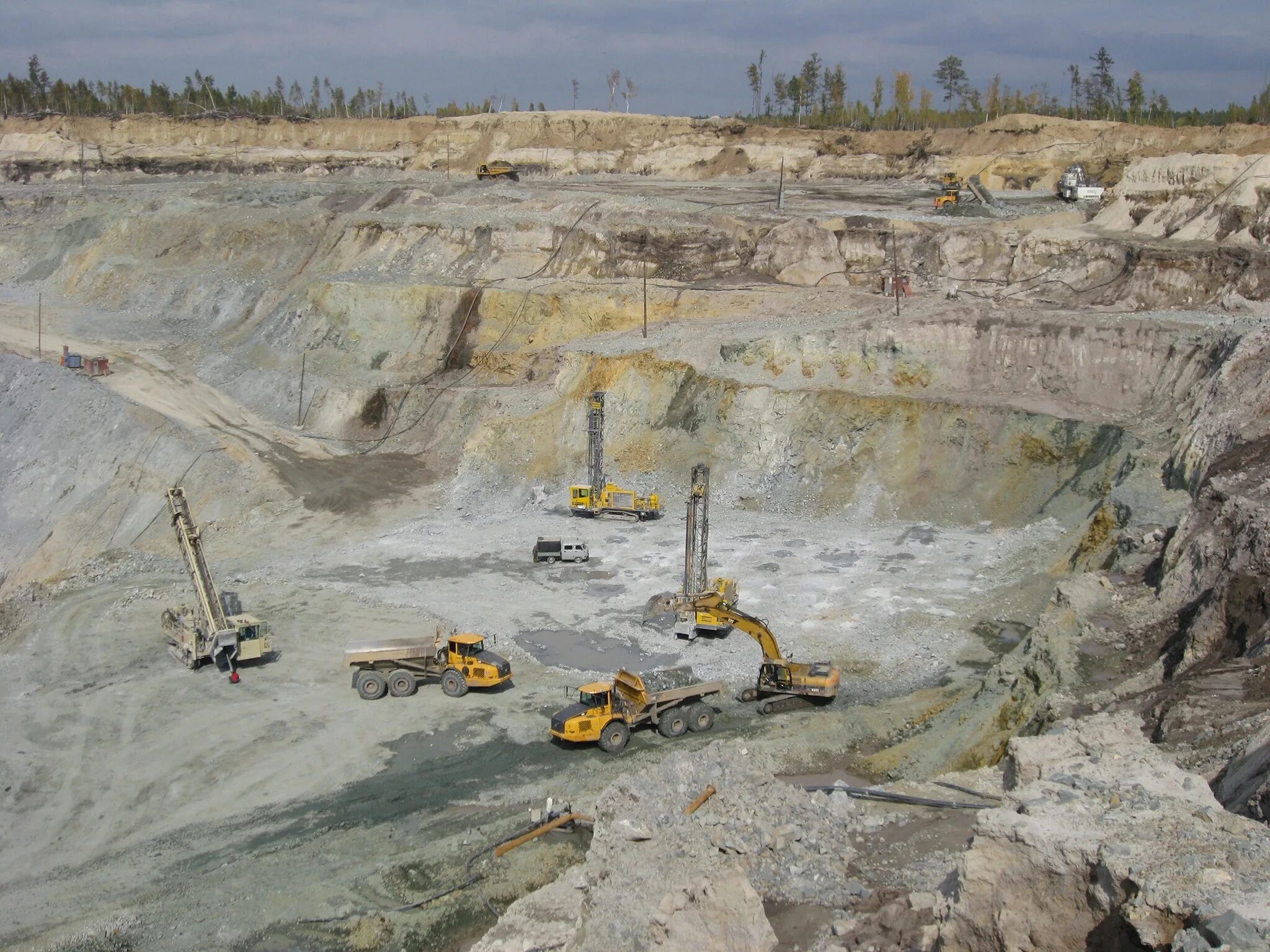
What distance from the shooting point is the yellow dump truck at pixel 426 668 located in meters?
24.0

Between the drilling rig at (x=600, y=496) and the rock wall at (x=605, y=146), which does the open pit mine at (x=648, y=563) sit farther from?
the rock wall at (x=605, y=146)

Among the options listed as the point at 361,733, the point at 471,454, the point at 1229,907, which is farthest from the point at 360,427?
the point at 1229,907

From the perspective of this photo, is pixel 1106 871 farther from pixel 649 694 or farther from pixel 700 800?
pixel 649 694

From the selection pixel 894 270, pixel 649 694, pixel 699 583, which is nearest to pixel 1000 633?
pixel 699 583

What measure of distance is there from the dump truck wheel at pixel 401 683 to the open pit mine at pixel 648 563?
0.09 metres

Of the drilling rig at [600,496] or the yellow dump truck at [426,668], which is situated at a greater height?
the drilling rig at [600,496]

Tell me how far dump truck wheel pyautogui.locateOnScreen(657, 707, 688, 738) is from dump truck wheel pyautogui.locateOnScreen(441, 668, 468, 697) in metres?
4.36

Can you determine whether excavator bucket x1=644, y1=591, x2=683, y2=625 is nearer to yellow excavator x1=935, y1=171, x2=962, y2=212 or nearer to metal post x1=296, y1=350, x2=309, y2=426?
metal post x1=296, y1=350, x2=309, y2=426

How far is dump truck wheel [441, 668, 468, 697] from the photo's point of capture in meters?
24.0

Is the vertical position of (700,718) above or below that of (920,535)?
below

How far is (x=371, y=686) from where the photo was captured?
78.5ft

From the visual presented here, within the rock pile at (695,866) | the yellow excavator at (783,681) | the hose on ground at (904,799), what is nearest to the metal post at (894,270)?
the yellow excavator at (783,681)

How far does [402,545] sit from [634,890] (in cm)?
2234

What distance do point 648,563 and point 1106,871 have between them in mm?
21038
